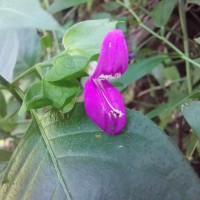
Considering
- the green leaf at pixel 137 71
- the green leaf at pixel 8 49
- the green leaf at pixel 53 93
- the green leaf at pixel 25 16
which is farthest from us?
the green leaf at pixel 137 71

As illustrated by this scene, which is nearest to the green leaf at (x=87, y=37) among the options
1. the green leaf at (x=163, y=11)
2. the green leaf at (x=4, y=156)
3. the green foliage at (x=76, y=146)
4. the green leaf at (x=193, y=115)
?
the green foliage at (x=76, y=146)

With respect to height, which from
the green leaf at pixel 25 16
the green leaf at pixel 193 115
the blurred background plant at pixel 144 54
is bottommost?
the blurred background plant at pixel 144 54

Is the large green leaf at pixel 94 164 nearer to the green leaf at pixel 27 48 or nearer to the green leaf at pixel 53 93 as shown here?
the green leaf at pixel 53 93

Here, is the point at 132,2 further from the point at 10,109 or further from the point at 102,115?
the point at 102,115

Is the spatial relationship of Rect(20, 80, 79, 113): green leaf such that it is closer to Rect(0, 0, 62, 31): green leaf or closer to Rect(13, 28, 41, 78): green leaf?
Rect(0, 0, 62, 31): green leaf

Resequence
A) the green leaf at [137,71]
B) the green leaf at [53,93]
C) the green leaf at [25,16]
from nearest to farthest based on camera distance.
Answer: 1. the green leaf at [25,16]
2. the green leaf at [53,93]
3. the green leaf at [137,71]

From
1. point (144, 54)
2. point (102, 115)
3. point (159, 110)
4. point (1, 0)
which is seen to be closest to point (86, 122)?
point (102, 115)
